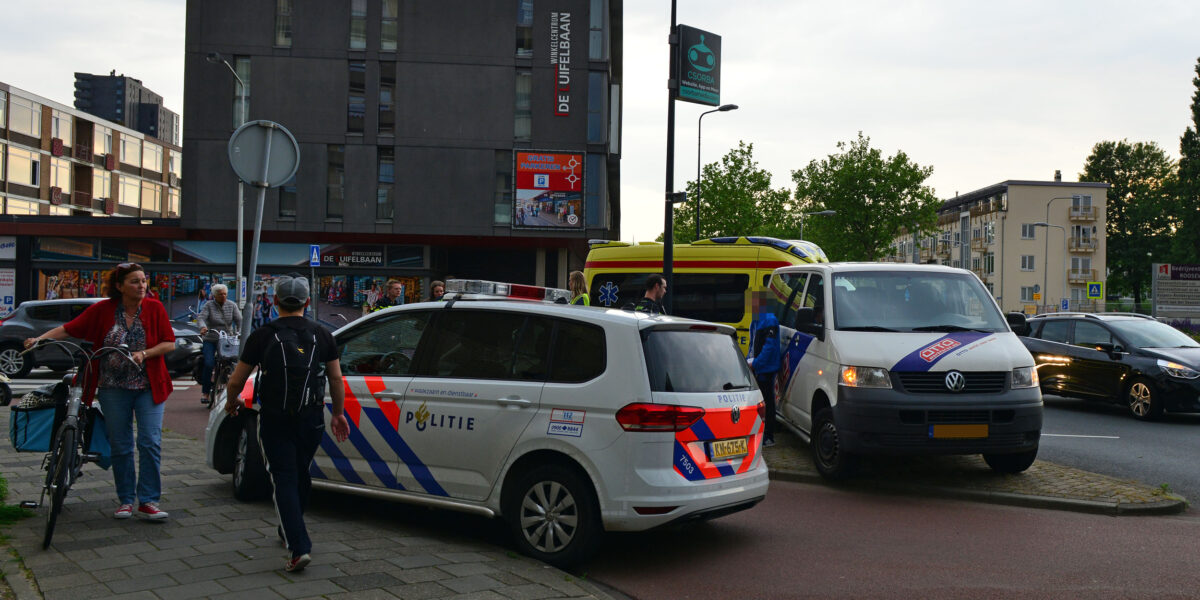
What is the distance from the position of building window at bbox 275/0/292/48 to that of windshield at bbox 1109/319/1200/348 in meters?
29.3

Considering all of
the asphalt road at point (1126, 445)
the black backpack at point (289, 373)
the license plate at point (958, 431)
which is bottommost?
the asphalt road at point (1126, 445)

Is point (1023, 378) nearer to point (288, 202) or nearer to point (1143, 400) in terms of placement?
point (1143, 400)

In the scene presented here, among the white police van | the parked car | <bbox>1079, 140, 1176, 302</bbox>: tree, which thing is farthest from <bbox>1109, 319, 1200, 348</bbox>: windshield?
<bbox>1079, 140, 1176, 302</bbox>: tree

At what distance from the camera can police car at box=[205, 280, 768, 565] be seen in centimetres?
539

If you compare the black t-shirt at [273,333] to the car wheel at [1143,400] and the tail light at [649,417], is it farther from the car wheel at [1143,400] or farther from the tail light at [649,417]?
the car wheel at [1143,400]

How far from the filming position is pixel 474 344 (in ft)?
20.1

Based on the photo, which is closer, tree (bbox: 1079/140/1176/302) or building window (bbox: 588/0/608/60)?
building window (bbox: 588/0/608/60)

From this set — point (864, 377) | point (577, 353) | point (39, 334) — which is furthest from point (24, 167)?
point (577, 353)

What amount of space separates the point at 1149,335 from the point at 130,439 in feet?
45.6

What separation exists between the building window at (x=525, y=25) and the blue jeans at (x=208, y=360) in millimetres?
23567

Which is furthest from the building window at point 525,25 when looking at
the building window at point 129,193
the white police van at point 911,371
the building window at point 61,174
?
the building window at point 129,193

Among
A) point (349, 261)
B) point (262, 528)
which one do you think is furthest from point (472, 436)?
point (349, 261)

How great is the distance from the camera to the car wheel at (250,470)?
671 centimetres

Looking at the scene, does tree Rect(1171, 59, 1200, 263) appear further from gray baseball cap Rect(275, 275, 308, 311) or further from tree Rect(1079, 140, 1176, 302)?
gray baseball cap Rect(275, 275, 308, 311)
